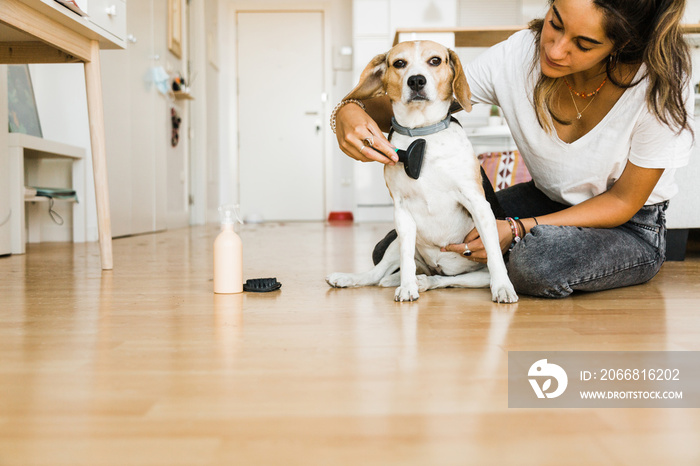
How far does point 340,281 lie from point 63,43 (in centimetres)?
107

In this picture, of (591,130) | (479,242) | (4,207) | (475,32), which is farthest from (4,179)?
(475,32)

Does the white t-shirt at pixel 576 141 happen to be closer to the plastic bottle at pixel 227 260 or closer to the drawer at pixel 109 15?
the plastic bottle at pixel 227 260

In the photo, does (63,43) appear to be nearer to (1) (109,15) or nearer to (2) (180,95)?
(1) (109,15)

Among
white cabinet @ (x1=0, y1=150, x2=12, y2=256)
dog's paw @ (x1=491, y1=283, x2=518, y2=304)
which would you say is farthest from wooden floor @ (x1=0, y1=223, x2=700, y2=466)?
white cabinet @ (x1=0, y1=150, x2=12, y2=256)

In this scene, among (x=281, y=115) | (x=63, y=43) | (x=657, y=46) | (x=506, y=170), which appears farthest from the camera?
(x=281, y=115)

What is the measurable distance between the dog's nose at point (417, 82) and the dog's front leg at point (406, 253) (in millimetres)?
278

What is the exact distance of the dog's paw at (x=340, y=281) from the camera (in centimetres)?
160

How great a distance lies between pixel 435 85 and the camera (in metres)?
1.43

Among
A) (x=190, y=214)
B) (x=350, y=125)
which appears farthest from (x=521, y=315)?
(x=190, y=214)

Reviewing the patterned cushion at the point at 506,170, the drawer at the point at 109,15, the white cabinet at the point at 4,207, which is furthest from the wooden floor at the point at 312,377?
the patterned cushion at the point at 506,170

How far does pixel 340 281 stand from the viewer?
1.60 meters

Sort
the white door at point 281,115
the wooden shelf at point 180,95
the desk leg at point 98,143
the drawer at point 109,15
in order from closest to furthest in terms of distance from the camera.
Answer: the drawer at point 109,15 → the desk leg at point 98,143 → the wooden shelf at point 180,95 → the white door at point 281,115

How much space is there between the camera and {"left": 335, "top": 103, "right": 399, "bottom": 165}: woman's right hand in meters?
1.35

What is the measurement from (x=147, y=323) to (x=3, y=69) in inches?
77.3
